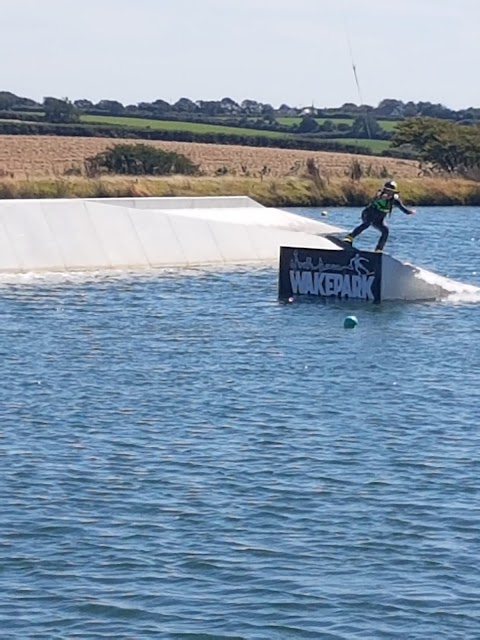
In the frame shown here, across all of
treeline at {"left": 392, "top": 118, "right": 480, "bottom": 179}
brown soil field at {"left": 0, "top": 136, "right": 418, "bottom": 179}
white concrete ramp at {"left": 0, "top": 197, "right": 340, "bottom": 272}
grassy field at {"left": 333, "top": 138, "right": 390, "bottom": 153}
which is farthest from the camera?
grassy field at {"left": 333, "top": 138, "right": 390, "bottom": 153}

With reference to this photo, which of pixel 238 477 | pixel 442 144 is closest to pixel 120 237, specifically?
pixel 238 477

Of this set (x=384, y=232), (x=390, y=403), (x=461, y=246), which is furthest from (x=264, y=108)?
(x=390, y=403)

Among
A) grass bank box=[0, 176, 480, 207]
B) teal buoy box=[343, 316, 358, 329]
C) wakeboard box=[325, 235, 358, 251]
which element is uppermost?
grass bank box=[0, 176, 480, 207]

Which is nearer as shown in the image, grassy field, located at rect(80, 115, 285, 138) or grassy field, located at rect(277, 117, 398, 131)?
grassy field, located at rect(80, 115, 285, 138)

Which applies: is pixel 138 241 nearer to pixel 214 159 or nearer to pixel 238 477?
pixel 238 477

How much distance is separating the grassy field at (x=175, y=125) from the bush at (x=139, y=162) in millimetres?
37197

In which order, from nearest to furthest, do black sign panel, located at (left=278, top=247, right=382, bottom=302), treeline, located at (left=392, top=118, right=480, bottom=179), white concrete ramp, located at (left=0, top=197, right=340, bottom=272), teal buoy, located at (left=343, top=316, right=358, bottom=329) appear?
teal buoy, located at (left=343, top=316, right=358, bottom=329)
black sign panel, located at (left=278, top=247, right=382, bottom=302)
white concrete ramp, located at (left=0, top=197, right=340, bottom=272)
treeline, located at (left=392, top=118, right=480, bottom=179)

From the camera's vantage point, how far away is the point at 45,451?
1758cm

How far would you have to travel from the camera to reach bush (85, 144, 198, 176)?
Result: 69312 millimetres

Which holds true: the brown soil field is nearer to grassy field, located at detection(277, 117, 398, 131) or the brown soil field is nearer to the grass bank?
the grass bank

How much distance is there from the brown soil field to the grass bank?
10.2 feet

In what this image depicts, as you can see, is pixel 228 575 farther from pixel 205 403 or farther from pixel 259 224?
pixel 259 224

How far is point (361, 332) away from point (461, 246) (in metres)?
21.4

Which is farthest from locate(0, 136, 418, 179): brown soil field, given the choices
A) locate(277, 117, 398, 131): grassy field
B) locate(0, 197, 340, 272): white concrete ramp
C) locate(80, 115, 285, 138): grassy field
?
locate(277, 117, 398, 131): grassy field
